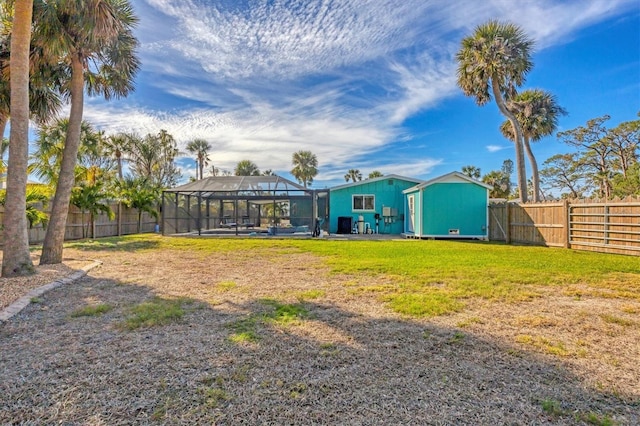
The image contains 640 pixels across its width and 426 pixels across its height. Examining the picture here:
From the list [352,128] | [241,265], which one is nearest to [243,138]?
[352,128]

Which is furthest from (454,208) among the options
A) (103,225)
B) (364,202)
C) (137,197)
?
(103,225)

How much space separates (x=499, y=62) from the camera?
1538cm

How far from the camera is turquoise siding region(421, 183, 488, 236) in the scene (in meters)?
14.8

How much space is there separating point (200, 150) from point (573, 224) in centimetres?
3453

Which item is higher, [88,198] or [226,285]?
[88,198]

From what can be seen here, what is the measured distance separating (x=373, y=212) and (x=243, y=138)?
9.21 m

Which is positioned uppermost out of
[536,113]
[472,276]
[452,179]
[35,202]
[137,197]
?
[536,113]

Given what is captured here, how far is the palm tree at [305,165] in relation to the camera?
35.9 meters

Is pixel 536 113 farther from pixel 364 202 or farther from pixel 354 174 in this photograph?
pixel 354 174

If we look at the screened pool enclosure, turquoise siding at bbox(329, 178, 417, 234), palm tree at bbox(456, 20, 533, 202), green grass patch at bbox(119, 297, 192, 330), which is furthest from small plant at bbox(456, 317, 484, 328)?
turquoise siding at bbox(329, 178, 417, 234)

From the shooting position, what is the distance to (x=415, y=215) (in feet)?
51.8

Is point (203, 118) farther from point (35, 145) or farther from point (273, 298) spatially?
point (273, 298)

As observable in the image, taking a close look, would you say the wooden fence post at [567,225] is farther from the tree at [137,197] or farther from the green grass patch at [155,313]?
the tree at [137,197]

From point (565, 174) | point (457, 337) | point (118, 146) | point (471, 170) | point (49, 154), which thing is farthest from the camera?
point (471, 170)
